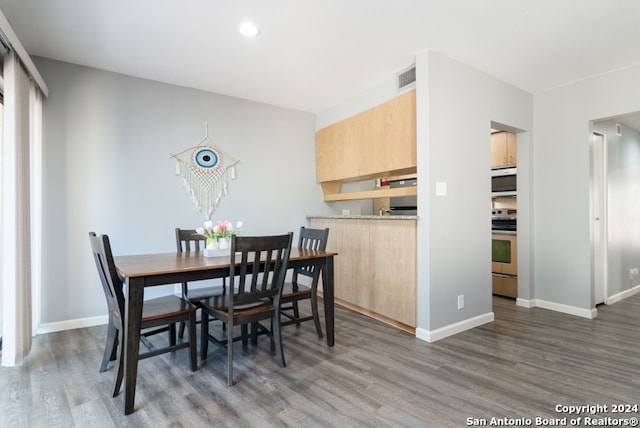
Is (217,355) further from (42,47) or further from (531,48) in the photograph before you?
(531,48)

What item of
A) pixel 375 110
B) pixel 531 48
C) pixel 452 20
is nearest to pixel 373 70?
pixel 375 110

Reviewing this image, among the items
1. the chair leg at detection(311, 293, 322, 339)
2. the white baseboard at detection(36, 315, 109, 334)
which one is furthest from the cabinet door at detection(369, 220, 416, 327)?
the white baseboard at detection(36, 315, 109, 334)

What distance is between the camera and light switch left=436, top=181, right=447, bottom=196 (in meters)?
2.90

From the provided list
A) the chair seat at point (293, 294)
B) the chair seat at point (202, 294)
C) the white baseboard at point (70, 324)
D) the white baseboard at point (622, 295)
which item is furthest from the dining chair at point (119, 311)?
the white baseboard at point (622, 295)

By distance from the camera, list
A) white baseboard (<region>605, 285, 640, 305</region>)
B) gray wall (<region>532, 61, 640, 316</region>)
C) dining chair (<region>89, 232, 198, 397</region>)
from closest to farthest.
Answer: dining chair (<region>89, 232, 198, 397</region>), gray wall (<region>532, 61, 640, 316</region>), white baseboard (<region>605, 285, 640, 305</region>)

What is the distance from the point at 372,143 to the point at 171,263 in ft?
7.77

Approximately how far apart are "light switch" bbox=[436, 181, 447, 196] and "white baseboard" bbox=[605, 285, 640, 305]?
2.83 metres

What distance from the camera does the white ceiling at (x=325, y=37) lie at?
2.29 m

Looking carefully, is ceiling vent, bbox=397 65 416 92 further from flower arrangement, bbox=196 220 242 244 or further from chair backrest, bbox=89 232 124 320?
chair backrest, bbox=89 232 124 320

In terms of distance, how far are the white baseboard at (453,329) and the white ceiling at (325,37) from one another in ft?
8.03

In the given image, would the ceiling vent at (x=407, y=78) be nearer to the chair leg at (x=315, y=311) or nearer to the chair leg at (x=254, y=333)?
the chair leg at (x=315, y=311)

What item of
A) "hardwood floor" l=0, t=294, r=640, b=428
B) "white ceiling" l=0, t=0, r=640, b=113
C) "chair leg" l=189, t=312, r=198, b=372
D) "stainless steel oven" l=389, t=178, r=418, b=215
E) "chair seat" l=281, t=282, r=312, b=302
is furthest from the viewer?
"stainless steel oven" l=389, t=178, r=418, b=215

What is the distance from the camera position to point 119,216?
11.0 ft

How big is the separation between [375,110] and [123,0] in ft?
7.77
